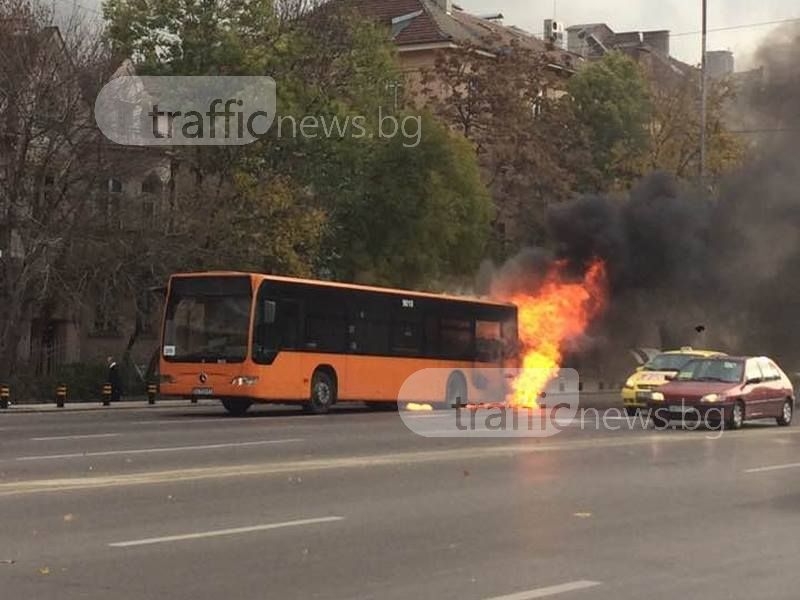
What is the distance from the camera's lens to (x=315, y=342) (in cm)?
2739

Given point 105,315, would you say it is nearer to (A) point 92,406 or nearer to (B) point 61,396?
(A) point 92,406

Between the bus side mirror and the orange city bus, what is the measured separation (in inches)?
1.0

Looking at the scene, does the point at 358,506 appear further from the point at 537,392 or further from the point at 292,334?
the point at 537,392

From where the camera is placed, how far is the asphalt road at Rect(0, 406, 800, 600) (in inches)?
327

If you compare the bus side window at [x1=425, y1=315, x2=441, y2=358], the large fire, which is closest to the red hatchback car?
the bus side window at [x1=425, y1=315, x2=441, y2=358]

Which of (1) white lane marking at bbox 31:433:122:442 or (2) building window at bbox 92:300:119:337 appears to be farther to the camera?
(2) building window at bbox 92:300:119:337

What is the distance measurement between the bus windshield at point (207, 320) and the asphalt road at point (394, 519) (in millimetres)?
6104

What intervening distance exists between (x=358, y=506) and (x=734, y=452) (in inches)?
325

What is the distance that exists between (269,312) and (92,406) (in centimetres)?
885

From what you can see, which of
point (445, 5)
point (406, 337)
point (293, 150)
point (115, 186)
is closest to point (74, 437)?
point (406, 337)

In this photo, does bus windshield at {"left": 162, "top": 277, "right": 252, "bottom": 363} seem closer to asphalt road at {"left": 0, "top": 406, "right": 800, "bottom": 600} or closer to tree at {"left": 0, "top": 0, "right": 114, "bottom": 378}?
asphalt road at {"left": 0, "top": 406, "right": 800, "bottom": 600}

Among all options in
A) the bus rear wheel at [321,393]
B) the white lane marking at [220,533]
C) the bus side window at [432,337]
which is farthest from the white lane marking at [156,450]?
the bus side window at [432,337]

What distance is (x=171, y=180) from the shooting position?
37.8m

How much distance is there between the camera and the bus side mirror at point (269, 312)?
25750mm
